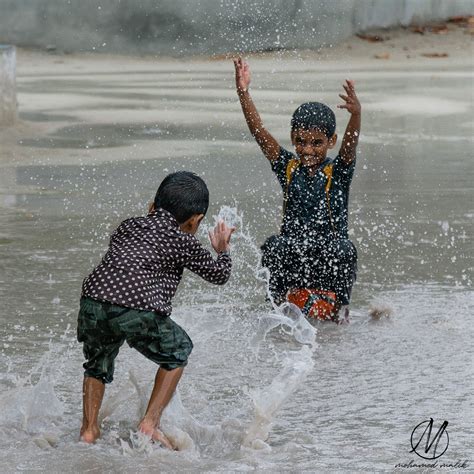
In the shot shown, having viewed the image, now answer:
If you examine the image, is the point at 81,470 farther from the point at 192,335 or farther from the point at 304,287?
the point at 304,287

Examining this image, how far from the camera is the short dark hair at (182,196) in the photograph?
4391 mm

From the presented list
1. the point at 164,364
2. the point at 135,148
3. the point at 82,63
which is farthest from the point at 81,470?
the point at 82,63

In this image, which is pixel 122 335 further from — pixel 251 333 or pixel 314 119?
pixel 314 119

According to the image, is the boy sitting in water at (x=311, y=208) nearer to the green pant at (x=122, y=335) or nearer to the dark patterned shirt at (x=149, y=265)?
the dark patterned shirt at (x=149, y=265)

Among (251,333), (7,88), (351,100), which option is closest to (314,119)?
(351,100)

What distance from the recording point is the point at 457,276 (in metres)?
6.89

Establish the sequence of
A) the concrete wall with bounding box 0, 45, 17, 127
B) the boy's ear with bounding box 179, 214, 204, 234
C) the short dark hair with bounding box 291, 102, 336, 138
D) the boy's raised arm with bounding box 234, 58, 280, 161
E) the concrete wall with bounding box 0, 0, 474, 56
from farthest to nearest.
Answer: the concrete wall with bounding box 0, 0, 474, 56 → the concrete wall with bounding box 0, 45, 17, 127 → the boy's raised arm with bounding box 234, 58, 280, 161 → the short dark hair with bounding box 291, 102, 336, 138 → the boy's ear with bounding box 179, 214, 204, 234

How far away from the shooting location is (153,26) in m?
22.2

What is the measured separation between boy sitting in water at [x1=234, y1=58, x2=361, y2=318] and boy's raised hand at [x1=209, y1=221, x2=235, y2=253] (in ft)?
5.05

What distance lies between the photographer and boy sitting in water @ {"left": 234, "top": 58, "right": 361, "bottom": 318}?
19.6 ft

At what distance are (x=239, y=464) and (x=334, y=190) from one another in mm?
2109

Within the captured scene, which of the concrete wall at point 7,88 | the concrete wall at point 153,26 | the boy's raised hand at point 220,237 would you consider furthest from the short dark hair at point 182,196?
the concrete wall at point 153,26

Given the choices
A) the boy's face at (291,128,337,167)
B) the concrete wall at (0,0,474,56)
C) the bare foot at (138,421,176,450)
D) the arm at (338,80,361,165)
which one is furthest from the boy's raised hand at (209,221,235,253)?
the concrete wall at (0,0,474,56)

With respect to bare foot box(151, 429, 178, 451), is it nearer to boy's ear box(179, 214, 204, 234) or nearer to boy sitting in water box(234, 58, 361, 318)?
boy's ear box(179, 214, 204, 234)
